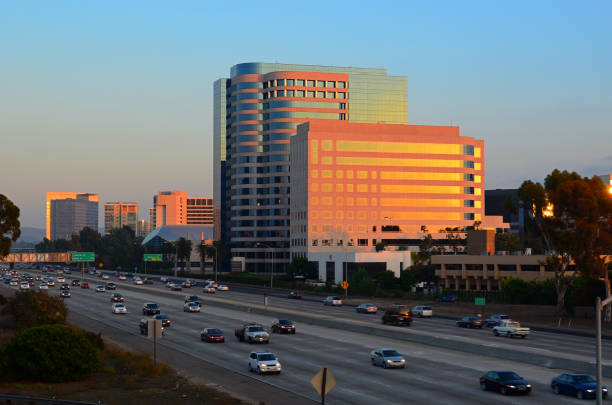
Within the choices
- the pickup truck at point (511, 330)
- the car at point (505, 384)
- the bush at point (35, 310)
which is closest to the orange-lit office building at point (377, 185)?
the pickup truck at point (511, 330)

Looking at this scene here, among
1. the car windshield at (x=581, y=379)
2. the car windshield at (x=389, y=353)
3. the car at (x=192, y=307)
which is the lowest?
the car at (x=192, y=307)

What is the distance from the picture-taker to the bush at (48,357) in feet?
128

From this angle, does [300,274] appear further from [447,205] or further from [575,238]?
[575,238]

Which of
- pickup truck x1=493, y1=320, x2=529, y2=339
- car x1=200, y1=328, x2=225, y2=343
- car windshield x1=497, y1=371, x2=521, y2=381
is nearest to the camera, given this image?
car windshield x1=497, y1=371, x2=521, y2=381

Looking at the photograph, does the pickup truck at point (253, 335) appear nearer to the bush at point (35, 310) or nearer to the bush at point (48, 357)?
the bush at point (35, 310)

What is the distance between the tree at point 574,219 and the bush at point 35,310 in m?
53.9

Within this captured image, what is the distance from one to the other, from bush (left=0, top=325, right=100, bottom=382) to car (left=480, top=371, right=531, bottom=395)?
21057 millimetres

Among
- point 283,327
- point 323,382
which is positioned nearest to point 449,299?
point 283,327

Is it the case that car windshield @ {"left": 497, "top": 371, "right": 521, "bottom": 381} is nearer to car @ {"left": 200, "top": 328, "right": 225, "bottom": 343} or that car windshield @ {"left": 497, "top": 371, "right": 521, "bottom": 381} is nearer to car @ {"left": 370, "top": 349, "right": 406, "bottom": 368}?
car @ {"left": 370, "top": 349, "right": 406, "bottom": 368}

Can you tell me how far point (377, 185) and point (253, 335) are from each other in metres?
125

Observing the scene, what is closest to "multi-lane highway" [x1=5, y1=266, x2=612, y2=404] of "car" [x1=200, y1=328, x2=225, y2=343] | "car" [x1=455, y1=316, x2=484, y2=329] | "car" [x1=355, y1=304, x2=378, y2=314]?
"car" [x1=200, y1=328, x2=225, y2=343]

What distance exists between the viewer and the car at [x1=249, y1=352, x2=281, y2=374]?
42781 millimetres

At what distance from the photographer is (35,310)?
6069cm

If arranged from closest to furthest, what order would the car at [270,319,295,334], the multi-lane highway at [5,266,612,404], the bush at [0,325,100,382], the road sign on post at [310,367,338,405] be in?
the road sign on post at [310,367,338,405] → the multi-lane highway at [5,266,612,404] → the bush at [0,325,100,382] → the car at [270,319,295,334]
